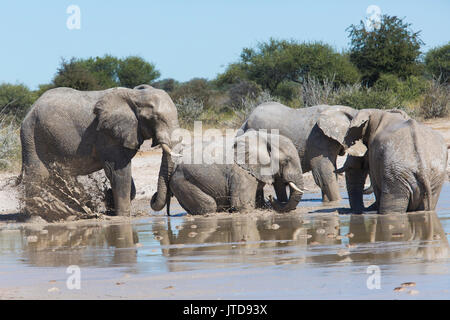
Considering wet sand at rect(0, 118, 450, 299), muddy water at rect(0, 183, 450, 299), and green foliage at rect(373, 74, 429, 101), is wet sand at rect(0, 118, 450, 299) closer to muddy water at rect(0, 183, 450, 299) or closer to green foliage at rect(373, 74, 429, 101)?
muddy water at rect(0, 183, 450, 299)

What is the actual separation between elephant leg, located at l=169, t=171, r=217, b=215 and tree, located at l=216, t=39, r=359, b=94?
810 inches

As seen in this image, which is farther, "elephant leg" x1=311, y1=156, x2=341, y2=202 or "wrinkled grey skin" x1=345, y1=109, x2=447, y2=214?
"elephant leg" x1=311, y1=156, x2=341, y2=202

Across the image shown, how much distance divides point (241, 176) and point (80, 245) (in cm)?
353

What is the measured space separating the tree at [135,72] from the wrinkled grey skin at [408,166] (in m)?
35.5

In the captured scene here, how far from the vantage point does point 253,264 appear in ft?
21.5

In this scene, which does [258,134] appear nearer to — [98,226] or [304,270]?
[98,226]

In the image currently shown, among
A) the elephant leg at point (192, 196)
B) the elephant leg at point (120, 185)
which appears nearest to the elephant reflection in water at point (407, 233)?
the elephant leg at point (192, 196)

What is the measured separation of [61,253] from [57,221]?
12.8 feet

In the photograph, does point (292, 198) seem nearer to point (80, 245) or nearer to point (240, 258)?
point (80, 245)

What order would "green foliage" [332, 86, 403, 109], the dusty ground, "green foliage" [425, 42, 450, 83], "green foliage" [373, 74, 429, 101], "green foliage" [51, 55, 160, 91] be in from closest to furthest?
the dusty ground < "green foliage" [332, 86, 403, 109] < "green foliage" [373, 74, 429, 101] < "green foliage" [425, 42, 450, 83] < "green foliage" [51, 55, 160, 91]

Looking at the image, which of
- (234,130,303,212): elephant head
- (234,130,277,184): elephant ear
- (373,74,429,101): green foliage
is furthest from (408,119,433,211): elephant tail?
(373,74,429,101): green foliage

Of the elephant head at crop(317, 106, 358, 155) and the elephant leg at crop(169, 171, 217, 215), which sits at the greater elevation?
the elephant head at crop(317, 106, 358, 155)

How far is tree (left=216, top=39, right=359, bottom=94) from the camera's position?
34062 mm
